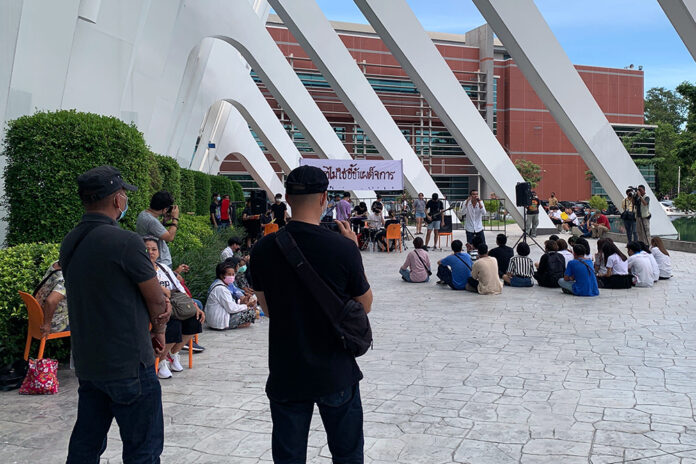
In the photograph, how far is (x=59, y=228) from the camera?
6586 mm

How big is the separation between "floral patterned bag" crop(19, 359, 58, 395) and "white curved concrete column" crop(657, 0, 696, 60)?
13002 millimetres

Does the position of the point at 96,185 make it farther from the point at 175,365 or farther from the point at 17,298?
the point at 175,365

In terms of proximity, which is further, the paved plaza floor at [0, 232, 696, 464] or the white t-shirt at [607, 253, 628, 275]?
the white t-shirt at [607, 253, 628, 275]

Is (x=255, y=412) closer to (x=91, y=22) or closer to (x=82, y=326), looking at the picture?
(x=82, y=326)

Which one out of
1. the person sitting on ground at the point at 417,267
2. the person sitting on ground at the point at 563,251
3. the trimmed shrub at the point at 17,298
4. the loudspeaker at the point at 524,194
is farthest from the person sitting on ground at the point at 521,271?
the trimmed shrub at the point at 17,298

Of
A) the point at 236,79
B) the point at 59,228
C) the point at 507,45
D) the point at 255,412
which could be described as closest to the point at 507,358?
the point at 255,412

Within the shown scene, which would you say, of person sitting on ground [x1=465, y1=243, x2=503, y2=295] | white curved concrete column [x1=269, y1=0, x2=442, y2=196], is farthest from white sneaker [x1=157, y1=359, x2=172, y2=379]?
white curved concrete column [x1=269, y1=0, x2=442, y2=196]

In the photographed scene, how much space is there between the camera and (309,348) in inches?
94.4

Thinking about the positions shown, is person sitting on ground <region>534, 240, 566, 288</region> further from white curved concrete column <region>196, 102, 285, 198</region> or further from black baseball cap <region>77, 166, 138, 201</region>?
white curved concrete column <region>196, 102, 285, 198</region>

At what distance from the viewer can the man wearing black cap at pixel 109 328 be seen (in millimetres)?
2600

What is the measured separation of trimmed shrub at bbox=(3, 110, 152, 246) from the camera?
255 inches

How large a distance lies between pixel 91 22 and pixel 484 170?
1392 cm

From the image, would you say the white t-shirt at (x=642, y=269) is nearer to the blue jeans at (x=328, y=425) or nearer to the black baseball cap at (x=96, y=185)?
the blue jeans at (x=328, y=425)

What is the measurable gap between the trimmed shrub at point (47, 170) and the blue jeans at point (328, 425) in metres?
5.02
